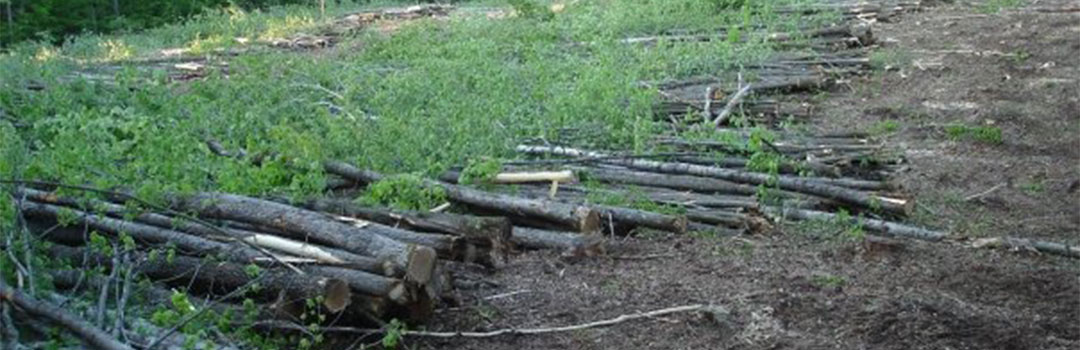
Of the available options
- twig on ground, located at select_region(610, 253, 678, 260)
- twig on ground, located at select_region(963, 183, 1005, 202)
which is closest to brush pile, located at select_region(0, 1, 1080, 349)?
twig on ground, located at select_region(610, 253, 678, 260)

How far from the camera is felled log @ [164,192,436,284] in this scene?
5.36m

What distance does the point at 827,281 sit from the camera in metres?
6.16

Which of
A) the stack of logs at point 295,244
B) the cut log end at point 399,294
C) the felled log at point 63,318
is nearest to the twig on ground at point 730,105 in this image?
the stack of logs at point 295,244

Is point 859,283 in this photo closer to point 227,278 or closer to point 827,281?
point 827,281

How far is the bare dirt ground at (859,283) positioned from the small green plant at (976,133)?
2.5 inches

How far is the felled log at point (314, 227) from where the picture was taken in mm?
5355

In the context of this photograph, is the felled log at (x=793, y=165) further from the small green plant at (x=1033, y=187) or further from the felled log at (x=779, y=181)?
the small green plant at (x=1033, y=187)

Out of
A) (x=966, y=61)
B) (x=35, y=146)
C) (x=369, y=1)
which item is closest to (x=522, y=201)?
(x=35, y=146)

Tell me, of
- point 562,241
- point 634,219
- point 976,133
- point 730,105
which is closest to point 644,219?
point 634,219

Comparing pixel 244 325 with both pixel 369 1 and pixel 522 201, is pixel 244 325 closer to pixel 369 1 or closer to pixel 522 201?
pixel 522 201

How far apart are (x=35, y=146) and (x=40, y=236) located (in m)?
3.63

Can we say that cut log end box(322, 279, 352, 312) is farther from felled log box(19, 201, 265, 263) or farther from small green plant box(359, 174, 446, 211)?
small green plant box(359, 174, 446, 211)

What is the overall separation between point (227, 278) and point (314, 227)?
0.53 meters

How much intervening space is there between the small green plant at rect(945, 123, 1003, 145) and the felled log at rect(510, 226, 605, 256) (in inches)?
156
